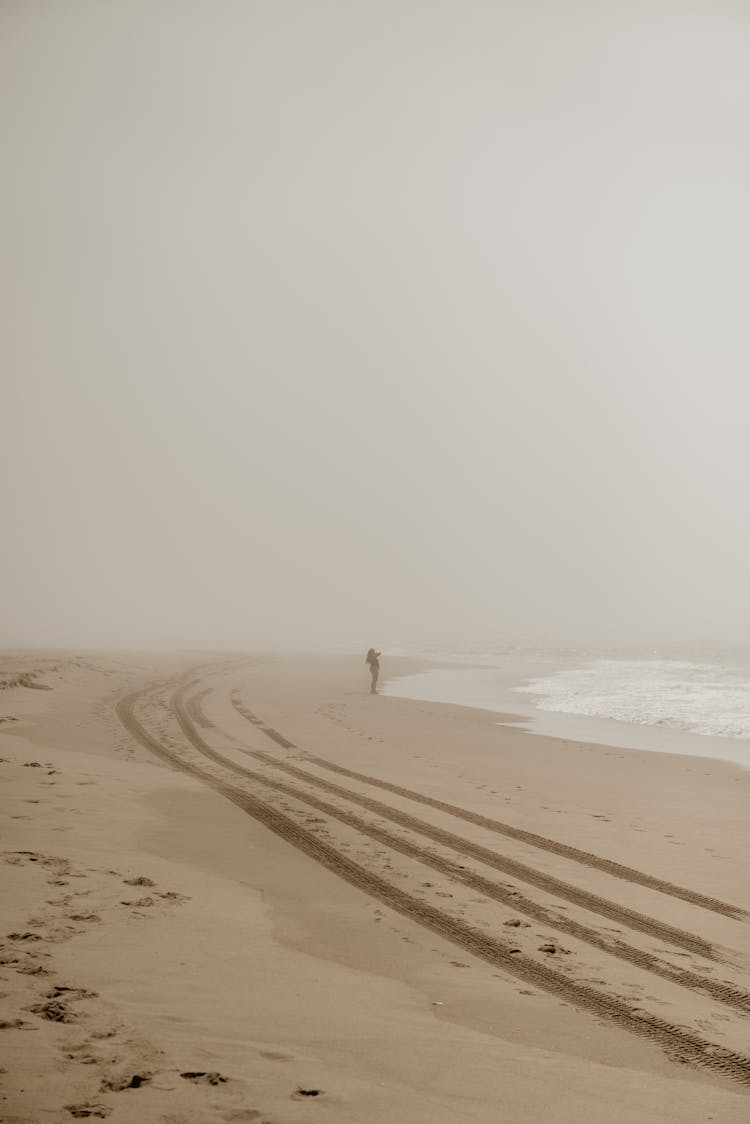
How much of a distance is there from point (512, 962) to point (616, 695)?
2643cm

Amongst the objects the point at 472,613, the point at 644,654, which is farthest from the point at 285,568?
the point at 644,654

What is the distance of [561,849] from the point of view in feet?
32.1

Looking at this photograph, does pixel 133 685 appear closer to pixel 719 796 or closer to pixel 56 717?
pixel 56 717

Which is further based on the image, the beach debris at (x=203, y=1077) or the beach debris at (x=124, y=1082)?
the beach debris at (x=203, y=1077)

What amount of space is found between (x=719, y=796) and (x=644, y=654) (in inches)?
1907

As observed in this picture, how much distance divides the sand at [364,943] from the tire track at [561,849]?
0.05 meters

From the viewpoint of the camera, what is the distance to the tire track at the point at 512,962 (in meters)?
5.02

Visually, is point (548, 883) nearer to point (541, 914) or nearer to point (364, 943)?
point (541, 914)

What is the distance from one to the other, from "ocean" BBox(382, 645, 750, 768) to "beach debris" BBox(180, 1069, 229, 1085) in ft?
51.1

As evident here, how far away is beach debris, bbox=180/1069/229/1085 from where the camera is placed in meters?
4.09

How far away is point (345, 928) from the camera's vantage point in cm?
687

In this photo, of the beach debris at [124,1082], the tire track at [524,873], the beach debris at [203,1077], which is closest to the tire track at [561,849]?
the tire track at [524,873]

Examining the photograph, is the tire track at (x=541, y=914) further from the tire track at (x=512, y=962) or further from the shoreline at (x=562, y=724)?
the shoreline at (x=562, y=724)

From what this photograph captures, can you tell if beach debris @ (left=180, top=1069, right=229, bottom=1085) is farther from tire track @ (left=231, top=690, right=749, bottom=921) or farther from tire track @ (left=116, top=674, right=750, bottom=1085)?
tire track @ (left=231, top=690, right=749, bottom=921)
